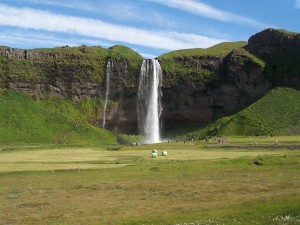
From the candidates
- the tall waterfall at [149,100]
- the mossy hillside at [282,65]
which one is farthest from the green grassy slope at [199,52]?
the mossy hillside at [282,65]

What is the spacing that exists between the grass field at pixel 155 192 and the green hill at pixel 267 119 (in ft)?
189

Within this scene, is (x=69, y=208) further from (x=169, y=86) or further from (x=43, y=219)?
(x=169, y=86)

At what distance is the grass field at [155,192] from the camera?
2577 cm

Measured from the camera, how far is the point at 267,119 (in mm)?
118875

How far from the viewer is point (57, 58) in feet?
449

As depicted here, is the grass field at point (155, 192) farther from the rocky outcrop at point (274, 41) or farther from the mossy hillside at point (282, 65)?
the rocky outcrop at point (274, 41)

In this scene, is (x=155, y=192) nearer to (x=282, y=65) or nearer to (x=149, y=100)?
(x=149, y=100)

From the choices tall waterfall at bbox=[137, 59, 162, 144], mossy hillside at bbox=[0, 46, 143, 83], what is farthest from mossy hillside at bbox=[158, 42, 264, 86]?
mossy hillside at bbox=[0, 46, 143, 83]

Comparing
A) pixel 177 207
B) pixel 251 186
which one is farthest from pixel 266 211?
pixel 251 186

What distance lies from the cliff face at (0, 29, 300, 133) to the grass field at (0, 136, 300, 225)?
80.2 metres

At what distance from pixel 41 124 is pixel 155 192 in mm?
87043

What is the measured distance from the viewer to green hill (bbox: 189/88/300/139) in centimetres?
11419

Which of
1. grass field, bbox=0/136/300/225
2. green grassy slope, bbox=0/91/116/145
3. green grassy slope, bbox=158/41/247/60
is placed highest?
green grassy slope, bbox=158/41/247/60

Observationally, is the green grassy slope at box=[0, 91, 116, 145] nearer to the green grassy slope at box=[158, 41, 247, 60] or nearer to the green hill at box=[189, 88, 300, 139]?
the green hill at box=[189, 88, 300, 139]
